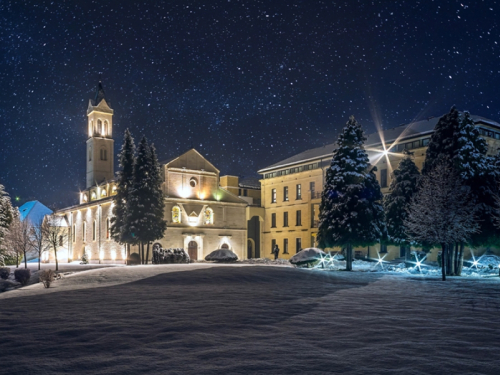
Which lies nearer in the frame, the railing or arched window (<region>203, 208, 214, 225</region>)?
the railing

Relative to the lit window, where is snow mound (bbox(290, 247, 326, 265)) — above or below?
below

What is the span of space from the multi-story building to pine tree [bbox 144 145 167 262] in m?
18.0

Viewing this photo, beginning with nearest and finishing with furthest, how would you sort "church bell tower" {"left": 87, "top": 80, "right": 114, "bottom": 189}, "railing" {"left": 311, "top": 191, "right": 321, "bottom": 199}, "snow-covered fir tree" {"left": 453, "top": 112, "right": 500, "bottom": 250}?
"snow-covered fir tree" {"left": 453, "top": 112, "right": 500, "bottom": 250}, "railing" {"left": 311, "top": 191, "right": 321, "bottom": 199}, "church bell tower" {"left": 87, "top": 80, "right": 114, "bottom": 189}

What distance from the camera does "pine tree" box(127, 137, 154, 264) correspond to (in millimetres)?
45344

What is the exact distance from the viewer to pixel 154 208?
46.5 metres

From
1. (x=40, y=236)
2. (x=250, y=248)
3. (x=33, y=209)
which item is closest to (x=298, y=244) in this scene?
(x=250, y=248)

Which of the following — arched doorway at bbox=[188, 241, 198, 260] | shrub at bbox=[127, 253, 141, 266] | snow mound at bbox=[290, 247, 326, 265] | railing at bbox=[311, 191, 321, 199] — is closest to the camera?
snow mound at bbox=[290, 247, 326, 265]

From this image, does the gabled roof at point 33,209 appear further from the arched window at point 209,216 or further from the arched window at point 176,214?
the arched window at point 176,214

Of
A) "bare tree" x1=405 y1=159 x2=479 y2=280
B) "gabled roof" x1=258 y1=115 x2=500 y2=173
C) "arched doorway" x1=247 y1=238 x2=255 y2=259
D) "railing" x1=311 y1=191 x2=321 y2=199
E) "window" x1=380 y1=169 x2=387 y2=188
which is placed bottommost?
"arched doorway" x1=247 y1=238 x2=255 y2=259

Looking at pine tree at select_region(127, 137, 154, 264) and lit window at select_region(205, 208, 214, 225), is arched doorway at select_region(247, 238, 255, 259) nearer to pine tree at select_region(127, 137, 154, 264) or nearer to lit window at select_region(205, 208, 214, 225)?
lit window at select_region(205, 208, 214, 225)

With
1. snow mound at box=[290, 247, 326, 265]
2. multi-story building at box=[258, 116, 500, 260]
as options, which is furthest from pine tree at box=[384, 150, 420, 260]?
snow mound at box=[290, 247, 326, 265]

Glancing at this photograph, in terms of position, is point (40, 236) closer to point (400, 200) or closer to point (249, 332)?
point (400, 200)

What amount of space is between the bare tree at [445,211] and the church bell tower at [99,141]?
55.4 metres

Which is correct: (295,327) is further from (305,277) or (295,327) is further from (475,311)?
(305,277)
